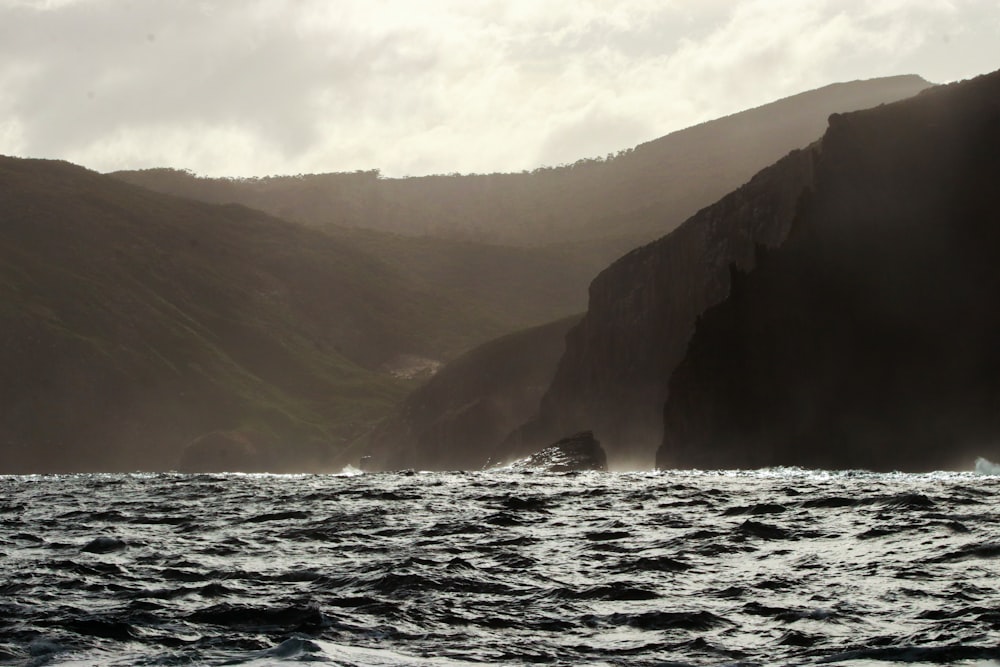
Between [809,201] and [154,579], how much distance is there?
187 ft

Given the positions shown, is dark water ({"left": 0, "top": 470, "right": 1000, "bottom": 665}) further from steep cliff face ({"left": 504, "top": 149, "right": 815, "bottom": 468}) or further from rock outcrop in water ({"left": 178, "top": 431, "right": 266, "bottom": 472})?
rock outcrop in water ({"left": 178, "top": 431, "right": 266, "bottom": 472})

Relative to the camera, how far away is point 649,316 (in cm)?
10181

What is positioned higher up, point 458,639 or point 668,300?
point 668,300

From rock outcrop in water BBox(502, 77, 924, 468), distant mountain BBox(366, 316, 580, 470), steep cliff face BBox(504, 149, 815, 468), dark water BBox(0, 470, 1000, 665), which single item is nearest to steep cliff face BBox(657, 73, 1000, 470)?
steep cliff face BBox(504, 149, 815, 468)

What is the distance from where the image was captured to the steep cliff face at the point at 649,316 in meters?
91.4

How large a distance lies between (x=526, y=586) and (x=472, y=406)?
381 feet

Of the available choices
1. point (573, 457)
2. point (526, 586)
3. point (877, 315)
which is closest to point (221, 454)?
point (573, 457)

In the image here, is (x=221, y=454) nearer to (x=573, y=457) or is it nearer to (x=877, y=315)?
(x=573, y=457)

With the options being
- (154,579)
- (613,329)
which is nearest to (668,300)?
(613,329)

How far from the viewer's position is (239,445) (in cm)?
18088

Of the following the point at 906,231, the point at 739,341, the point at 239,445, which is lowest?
the point at 239,445

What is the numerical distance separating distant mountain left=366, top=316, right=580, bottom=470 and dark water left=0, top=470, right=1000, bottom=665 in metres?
94.9

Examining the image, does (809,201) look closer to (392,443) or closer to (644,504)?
(644,504)

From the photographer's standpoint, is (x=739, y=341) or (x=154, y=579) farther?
(x=739, y=341)
